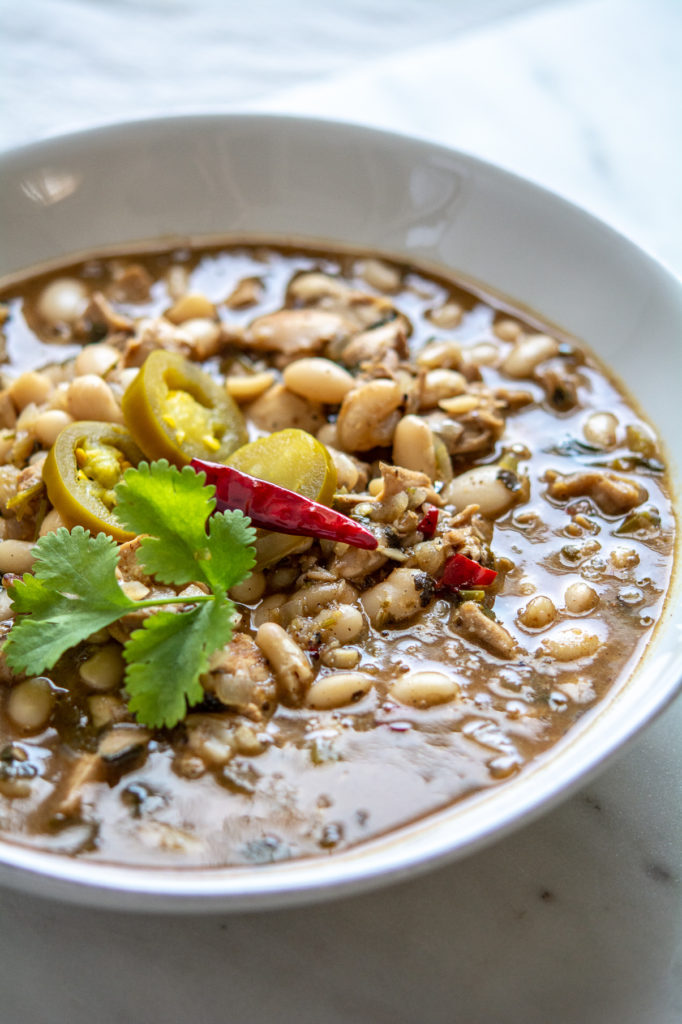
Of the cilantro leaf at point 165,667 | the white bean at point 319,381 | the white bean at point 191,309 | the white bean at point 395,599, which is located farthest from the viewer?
the white bean at point 191,309

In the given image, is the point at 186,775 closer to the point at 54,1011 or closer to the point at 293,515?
the point at 54,1011

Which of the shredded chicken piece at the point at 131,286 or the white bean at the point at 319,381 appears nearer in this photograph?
the white bean at the point at 319,381

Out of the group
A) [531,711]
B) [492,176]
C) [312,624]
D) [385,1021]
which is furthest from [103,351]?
[385,1021]

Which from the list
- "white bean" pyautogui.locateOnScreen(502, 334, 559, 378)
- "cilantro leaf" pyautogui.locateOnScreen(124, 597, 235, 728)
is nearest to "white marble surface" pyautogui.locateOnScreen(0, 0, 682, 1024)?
"cilantro leaf" pyautogui.locateOnScreen(124, 597, 235, 728)

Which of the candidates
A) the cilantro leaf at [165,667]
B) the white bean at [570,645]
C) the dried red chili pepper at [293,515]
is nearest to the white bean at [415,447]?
the dried red chili pepper at [293,515]

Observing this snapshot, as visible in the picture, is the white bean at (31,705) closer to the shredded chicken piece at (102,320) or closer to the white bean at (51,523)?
the white bean at (51,523)

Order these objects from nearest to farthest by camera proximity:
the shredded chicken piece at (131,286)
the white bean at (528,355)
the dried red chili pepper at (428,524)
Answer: the dried red chili pepper at (428,524), the white bean at (528,355), the shredded chicken piece at (131,286)
